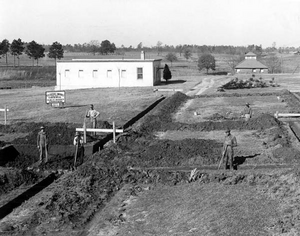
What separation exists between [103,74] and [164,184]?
4123 centimetres

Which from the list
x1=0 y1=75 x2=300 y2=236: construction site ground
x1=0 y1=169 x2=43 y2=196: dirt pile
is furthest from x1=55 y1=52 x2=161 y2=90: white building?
x1=0 y1=169 x2=43 y2=196: dirt pile

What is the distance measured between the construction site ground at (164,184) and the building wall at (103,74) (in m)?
28.7

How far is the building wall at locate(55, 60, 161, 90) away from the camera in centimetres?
5500

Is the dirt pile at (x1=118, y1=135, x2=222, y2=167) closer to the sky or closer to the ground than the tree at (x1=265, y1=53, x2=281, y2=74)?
closer to the ground

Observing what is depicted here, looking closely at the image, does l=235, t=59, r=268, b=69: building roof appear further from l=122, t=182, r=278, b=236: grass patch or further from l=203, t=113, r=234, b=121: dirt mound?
l=122, t=182, r=278, b=236: grass patch

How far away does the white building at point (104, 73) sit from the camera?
54.9 metres

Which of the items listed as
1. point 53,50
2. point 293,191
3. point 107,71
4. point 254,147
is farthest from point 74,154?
point 53,50

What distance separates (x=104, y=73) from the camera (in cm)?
5569

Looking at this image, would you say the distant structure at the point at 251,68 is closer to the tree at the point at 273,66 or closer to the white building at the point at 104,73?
the tree at the point at 273,66

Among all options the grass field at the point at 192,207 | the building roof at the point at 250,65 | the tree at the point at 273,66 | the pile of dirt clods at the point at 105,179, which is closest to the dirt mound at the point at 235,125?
the pile of dirt clods at the point at 105,179

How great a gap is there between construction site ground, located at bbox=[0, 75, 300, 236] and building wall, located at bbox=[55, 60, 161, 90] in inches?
1128

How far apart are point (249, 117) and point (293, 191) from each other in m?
14.5

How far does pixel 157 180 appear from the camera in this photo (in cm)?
1572

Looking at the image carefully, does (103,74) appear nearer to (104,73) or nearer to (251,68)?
(104,73)
